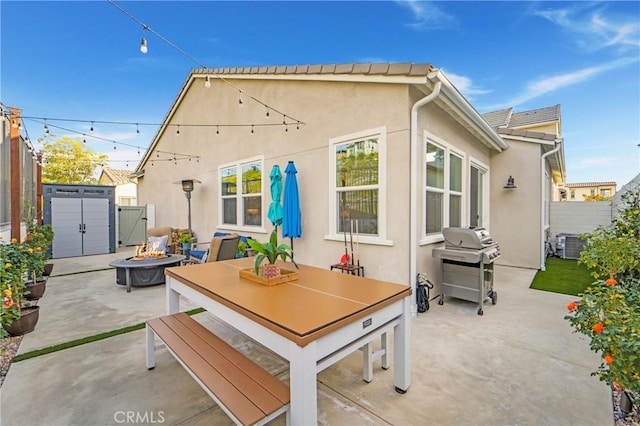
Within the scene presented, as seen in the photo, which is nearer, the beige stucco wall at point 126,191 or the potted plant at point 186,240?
the potted plant at point 186,240

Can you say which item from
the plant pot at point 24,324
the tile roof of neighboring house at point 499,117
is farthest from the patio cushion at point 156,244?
the tile roof of neighboring house at point 499,117

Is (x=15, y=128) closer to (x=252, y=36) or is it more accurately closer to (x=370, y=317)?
(x=252, y=36)

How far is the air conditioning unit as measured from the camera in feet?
27.6

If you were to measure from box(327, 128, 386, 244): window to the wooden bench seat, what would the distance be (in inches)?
116

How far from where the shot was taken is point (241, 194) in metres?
7.37

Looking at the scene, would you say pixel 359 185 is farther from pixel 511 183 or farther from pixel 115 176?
pixel 115 176

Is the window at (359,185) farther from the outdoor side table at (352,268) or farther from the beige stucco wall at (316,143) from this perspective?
the outdoor side table at (352,268)

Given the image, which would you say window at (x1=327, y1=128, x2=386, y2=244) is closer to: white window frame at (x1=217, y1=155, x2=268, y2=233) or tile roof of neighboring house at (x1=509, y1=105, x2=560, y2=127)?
white window frame at (x1=217, y1=155, x2=268, y2=233)

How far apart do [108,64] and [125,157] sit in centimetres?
804

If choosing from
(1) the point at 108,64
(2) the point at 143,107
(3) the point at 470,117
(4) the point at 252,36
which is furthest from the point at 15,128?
(3) the point at 470,117

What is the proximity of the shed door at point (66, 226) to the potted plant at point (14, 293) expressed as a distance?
6.75m

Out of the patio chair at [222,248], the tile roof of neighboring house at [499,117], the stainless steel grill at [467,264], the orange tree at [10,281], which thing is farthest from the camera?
the tile roof of neighboring house at [499,117]

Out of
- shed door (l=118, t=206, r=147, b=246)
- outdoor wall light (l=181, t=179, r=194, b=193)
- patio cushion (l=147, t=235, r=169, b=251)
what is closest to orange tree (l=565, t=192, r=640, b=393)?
patio cushion (l=147, t=235, r=169, b=251)

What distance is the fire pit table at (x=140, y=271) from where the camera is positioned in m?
5.36
